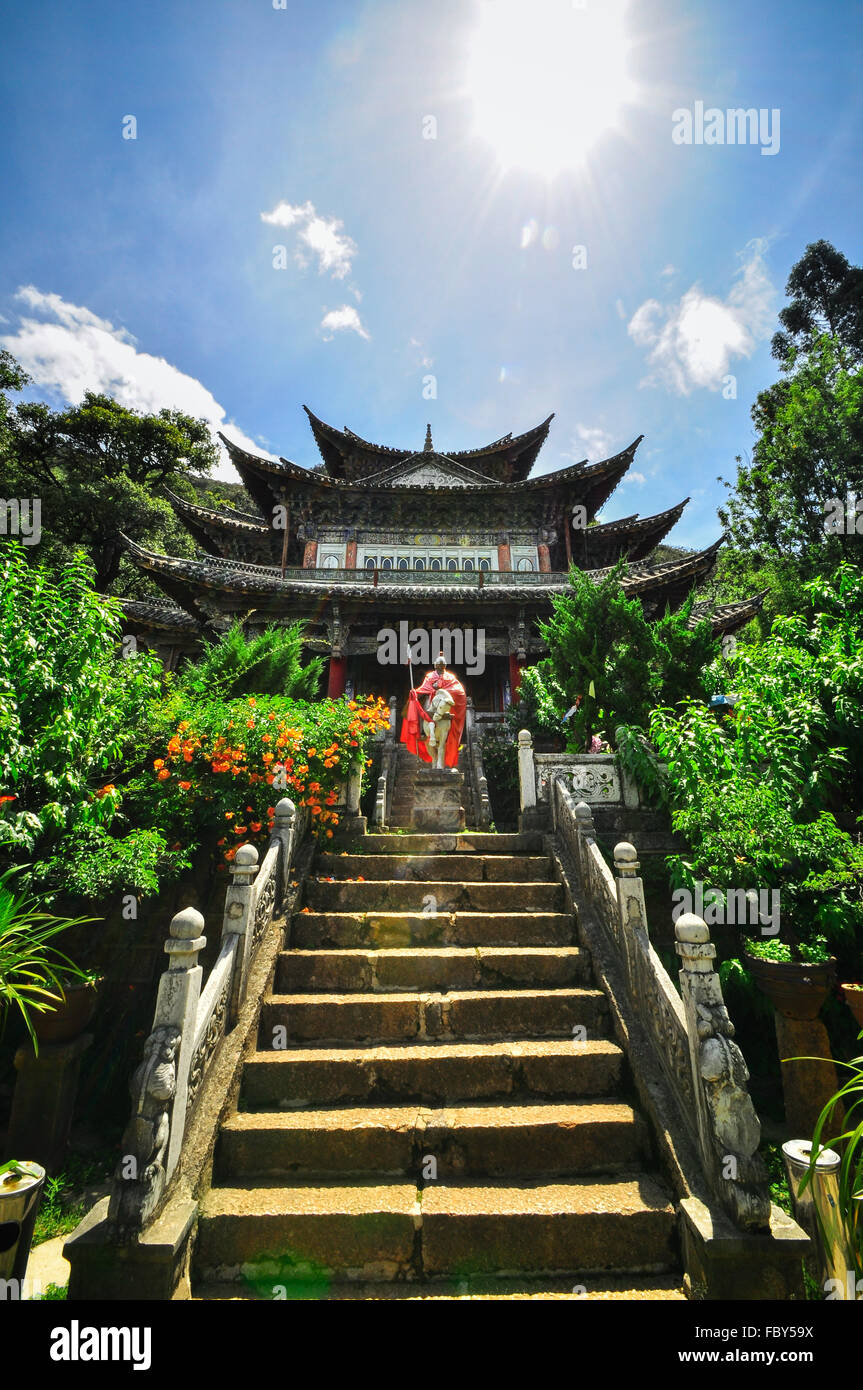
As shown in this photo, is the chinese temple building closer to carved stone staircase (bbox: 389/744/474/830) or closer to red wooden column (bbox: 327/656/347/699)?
red wooden column (bbox: 327/656/347/699)

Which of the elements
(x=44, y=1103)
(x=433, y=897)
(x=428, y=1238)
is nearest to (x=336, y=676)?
(x=433, y=897)

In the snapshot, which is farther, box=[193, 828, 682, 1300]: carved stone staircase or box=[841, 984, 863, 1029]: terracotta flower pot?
box=[841, 984, 863, 1029]: terracotta flower pot

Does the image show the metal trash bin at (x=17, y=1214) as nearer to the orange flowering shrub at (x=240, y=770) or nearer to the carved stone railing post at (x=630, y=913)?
the orange flowering shrub at (x=240, y=770)

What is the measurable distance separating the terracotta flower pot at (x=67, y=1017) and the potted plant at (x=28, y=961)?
0.05m

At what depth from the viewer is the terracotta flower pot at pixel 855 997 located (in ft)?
13.7

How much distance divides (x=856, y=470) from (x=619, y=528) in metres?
6.70

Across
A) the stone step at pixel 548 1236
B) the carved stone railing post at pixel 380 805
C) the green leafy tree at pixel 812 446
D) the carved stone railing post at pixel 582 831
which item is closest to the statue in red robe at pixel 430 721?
the carved stone railing post at pixel 380 805

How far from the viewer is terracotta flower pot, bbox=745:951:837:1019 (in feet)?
13.5

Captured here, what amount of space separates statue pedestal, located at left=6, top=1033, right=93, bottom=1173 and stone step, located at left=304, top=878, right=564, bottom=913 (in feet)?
7.34

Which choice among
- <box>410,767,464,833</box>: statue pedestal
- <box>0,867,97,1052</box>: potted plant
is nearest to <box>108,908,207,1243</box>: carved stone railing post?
<box>0,867,97,1052</box>: potted plant

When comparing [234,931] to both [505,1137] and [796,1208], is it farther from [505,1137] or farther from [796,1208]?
[796,1208]

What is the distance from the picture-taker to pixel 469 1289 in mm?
2793

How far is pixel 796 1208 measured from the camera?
116 inches

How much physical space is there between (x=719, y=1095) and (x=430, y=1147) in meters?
1.68
